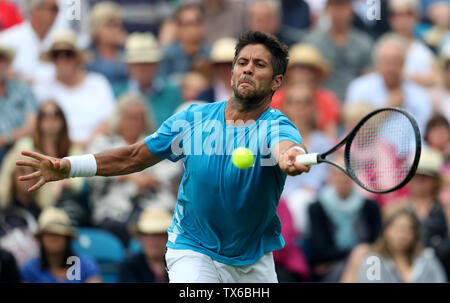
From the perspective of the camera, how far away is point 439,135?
8.98 metres

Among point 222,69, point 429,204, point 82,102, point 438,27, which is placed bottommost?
point 429,204

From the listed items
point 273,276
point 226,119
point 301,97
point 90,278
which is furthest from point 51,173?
point 301,97

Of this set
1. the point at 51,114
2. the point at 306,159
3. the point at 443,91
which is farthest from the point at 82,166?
the point at 443,91

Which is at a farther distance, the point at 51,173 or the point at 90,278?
the point at 90,278

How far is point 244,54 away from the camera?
17.1ft

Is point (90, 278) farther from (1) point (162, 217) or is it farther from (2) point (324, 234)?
(2) point (324, 234)

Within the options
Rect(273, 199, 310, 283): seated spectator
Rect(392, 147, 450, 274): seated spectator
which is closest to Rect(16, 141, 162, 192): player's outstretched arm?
Rect(273, 199, 310, 283): seated spectator

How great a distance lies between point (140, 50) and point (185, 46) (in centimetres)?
61

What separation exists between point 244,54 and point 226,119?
437 millimetres

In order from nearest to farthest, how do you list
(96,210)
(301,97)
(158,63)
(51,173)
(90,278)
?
(51,173), (90,278), (96,210), (301,97), (158,63)

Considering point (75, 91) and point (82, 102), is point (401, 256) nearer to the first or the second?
point (82, 102)

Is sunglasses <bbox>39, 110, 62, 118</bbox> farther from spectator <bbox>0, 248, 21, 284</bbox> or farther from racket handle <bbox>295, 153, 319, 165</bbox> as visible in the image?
racket handle <bbox>295, 153, 319, 165</bbox>

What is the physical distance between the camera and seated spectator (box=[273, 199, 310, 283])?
757 centimetres

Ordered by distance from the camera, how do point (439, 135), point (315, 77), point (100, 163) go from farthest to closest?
point (315, 77)
point (439, 135)
point (100, 163)
